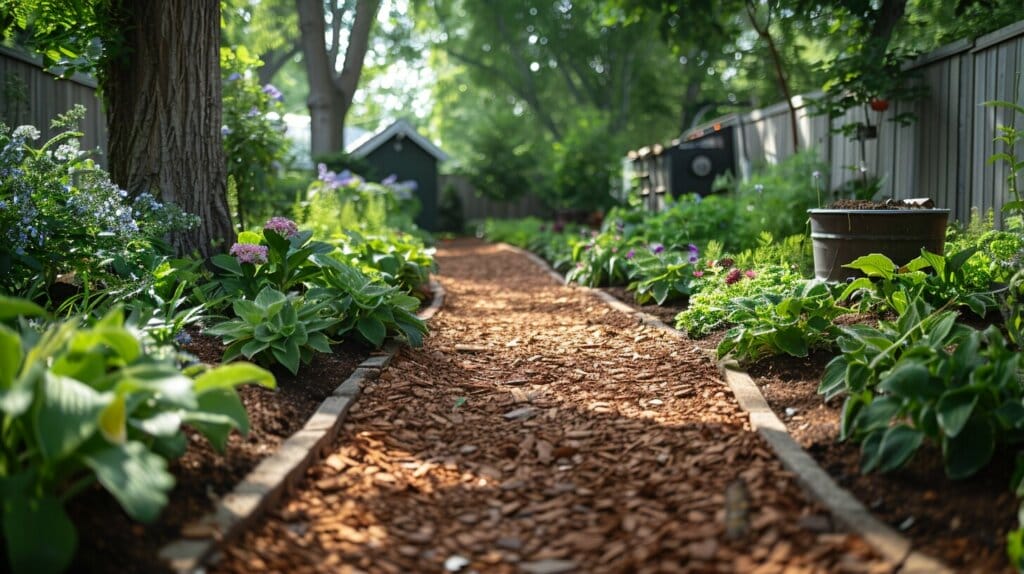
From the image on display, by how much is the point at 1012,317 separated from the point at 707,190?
9014 mm

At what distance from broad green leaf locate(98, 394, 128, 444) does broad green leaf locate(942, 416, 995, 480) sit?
2.03 metres

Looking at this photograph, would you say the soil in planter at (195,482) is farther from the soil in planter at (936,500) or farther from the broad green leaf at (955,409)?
the broad green leaf at (955,409)

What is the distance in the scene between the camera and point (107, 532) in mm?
1986

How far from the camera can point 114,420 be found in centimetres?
193

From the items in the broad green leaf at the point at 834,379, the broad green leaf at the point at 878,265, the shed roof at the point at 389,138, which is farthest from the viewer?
the shed roof at the point at 389,138

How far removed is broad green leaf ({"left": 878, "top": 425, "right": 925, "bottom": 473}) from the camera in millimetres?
2293

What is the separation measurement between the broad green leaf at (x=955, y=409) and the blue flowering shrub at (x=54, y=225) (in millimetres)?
3074

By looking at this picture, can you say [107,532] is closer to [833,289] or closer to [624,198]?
[833,289]

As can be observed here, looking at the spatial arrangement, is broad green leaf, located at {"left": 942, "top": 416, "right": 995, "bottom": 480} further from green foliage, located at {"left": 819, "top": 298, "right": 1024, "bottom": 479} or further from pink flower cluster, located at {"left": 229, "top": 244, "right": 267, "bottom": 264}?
pink flower cluster, located at {"left": 229, "top": 244, "right": 267, "bottom": 264}

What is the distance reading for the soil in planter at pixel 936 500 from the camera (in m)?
2.01

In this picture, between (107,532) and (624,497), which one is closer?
(107,532)

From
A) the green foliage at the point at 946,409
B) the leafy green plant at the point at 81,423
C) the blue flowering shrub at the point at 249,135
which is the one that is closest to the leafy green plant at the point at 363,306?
the leafy green plant at the point at 81,423

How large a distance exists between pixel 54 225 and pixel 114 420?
6.54 feet

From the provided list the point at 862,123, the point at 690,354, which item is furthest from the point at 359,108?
the point at 690,354
